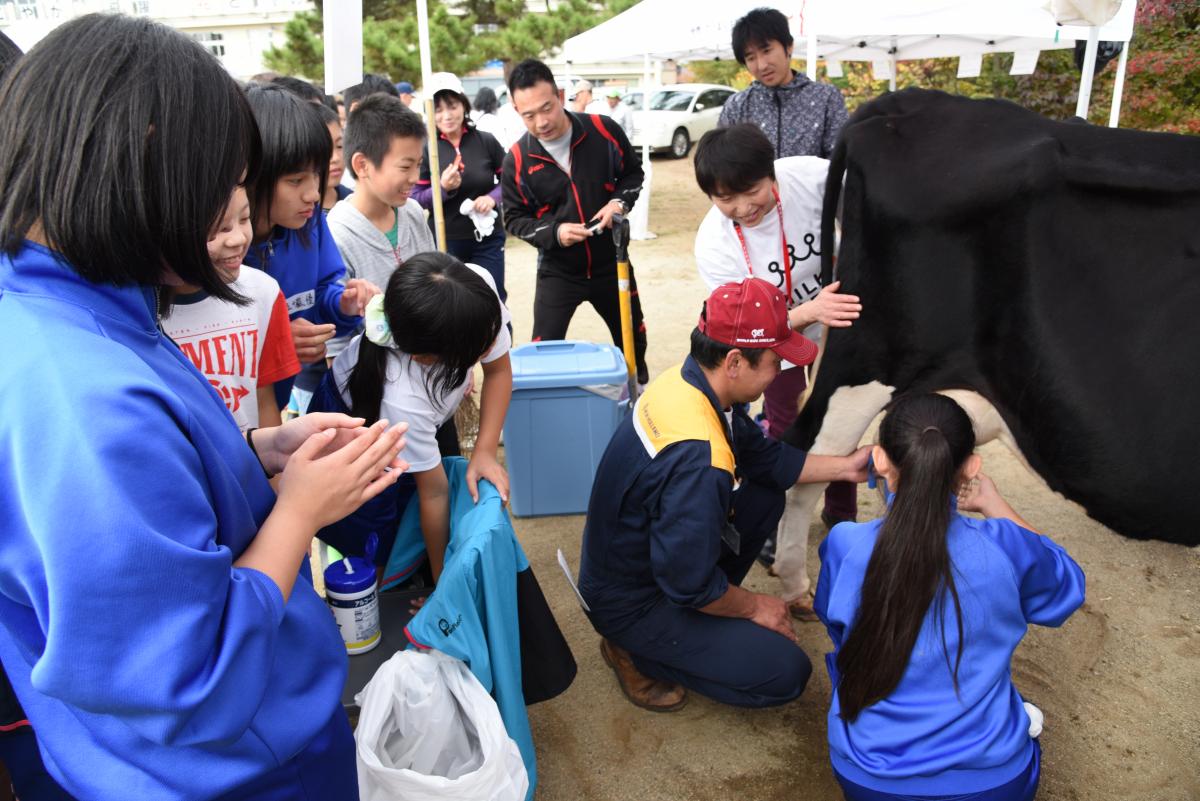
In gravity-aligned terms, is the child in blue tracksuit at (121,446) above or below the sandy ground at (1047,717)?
above

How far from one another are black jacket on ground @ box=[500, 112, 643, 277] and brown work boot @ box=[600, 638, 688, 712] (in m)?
2.11

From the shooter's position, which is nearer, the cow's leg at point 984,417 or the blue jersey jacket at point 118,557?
the blue jersey jacket at point 118,557

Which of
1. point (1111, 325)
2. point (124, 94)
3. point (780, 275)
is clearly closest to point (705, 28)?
point (780, 275)

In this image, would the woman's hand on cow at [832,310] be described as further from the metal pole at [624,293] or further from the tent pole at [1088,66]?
the tent pole at [1088,66]

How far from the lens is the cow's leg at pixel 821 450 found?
281 cm

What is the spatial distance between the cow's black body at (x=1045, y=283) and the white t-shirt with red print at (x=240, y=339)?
1.71m

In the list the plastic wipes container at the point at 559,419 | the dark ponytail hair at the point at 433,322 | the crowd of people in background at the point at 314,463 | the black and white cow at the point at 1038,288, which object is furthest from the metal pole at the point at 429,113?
the black and white cow at the point at 1038,288

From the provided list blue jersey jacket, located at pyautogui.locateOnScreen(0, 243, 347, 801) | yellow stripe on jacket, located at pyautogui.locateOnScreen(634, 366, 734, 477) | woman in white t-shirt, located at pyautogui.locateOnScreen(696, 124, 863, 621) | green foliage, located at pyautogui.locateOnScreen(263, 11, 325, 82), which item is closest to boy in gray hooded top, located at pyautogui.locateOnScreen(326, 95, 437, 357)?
woman in white t-shirt, located at pyautogui.locateOnScreen(696, 124, 863, 621)

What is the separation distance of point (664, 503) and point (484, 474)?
48 cm

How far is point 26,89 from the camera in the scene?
89 cm

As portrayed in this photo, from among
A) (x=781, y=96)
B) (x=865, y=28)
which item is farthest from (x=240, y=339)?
(x=865, y=28)

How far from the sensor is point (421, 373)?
2.19 metres

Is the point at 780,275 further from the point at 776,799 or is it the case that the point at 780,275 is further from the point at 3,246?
the point at 3,246

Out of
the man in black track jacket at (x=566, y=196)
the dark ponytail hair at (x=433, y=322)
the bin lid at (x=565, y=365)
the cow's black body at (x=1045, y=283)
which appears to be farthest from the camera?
the man in black track jacket at (x=566, y=196)
